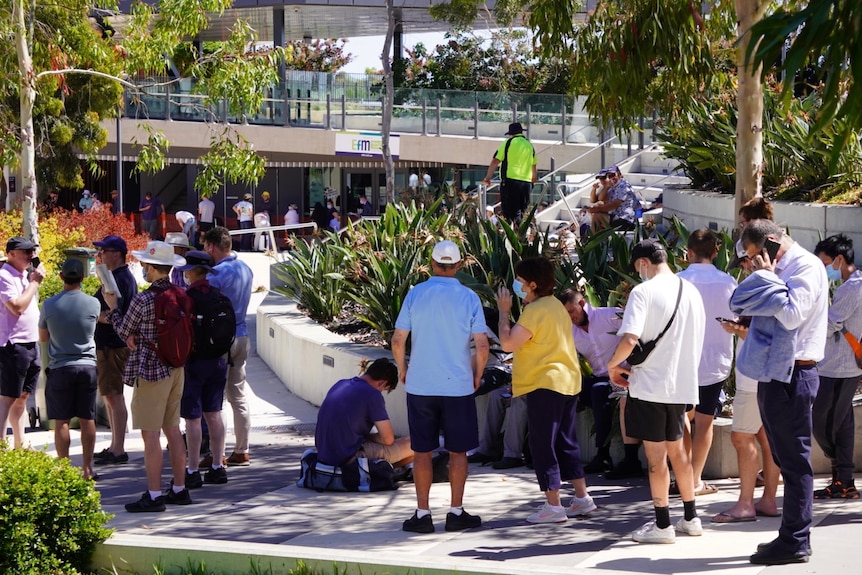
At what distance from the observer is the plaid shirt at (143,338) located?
26.2ft

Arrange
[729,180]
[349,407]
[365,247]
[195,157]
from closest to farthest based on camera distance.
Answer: [349,407] → [365,247] → [729,180] → [195,157]

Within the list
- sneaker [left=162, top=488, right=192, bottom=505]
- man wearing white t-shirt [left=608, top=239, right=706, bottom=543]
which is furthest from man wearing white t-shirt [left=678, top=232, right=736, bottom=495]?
sneaker [left=162, top=488, right=192, bottom=505]

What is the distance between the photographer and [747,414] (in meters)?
7.11

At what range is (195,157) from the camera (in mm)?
35656

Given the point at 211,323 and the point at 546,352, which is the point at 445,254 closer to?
the point at 546,352

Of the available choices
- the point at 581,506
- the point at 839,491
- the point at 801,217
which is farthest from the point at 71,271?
the point at 801,217

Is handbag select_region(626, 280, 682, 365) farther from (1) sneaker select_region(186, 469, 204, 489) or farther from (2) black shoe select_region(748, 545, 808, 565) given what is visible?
(1) sneaker select_region(186, 469, 204, 489)

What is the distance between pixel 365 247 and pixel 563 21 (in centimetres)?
355

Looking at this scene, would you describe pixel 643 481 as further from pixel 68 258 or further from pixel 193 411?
pixel 68 258

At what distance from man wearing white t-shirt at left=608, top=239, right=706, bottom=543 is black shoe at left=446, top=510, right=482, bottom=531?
1.06 m

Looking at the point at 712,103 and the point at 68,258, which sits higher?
the point at 712,103

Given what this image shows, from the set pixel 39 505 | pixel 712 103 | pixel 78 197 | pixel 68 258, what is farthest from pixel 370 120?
pixel 39 505

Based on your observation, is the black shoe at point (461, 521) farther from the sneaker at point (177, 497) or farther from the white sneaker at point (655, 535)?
the sneaker at point (177, 497)

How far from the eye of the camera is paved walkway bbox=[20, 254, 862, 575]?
6.23 m
